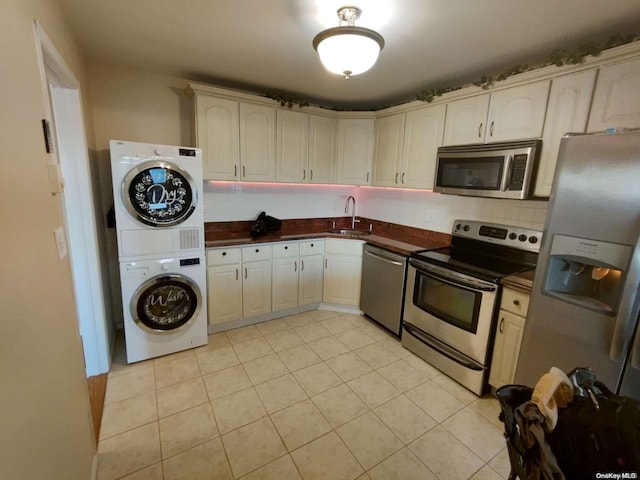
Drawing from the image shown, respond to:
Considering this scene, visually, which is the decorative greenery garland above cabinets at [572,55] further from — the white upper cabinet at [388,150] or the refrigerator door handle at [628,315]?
the refrigerator door handle at [628,315]

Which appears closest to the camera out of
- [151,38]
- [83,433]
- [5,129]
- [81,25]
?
[5,129]

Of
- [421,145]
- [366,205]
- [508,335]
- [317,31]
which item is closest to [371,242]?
[366,205]

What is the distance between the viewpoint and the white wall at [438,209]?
2438mm

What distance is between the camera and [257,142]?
120 inches

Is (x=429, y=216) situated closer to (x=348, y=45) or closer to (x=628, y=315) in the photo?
(x=628, y=315)

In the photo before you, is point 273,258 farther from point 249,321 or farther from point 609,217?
point 609,217

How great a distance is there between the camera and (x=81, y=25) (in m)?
1.94

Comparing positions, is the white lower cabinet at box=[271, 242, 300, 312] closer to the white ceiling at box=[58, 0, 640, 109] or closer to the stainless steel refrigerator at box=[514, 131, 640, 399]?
the white ceiling at box=[58, 0, 640, 109]

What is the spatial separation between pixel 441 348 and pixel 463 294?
53cm

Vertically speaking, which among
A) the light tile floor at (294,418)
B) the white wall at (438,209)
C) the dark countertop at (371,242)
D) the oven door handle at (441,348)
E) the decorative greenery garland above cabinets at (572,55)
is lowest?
the light tile floor at (294,418)

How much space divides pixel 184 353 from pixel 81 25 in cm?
255

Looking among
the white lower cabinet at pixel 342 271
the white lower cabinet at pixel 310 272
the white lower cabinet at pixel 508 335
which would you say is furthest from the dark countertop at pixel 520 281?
the white lower cabinet at pixel 310 272

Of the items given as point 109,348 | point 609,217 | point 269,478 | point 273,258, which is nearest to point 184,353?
point 109,348

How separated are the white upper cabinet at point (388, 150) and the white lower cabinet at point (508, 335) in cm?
162
